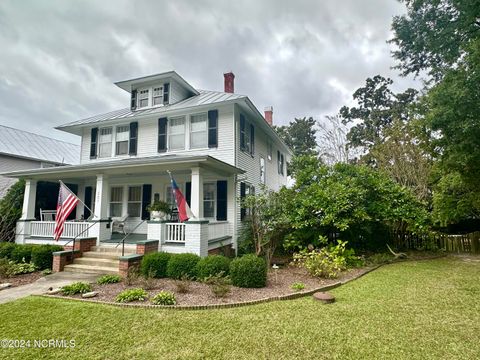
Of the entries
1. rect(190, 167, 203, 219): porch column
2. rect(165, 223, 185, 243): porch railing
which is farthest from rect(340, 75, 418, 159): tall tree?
rect(165, 223, 185, 243): porch railing

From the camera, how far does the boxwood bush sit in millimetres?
7055

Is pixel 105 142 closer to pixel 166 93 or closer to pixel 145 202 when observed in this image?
pixel 166 93

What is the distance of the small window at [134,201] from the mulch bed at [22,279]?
439 centimetres

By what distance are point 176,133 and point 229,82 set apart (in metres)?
4.75

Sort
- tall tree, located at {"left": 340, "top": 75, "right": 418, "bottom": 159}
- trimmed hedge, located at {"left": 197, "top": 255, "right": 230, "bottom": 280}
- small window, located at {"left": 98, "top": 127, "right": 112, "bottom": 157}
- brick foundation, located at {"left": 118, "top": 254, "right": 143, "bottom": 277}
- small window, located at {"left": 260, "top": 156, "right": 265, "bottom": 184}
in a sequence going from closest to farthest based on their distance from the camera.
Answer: trimmed hedge, located at {"left": 197, "top": 255, "right": 230, "bottom": 280} < brick foundation, located at {"left": 118, "top": 254, "right": 143, "bottom": 277} < small window, located at {"left": 98, "top": 127, "right": 112, "bottom": 157} < small window, located at {"left": 260, "top": 156, "right": 265, "bottom": 184} < tall tree, located at {"left": 340, "top": 75, "right": 418, "bottom": 159}

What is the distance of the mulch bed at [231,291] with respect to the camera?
541 cm

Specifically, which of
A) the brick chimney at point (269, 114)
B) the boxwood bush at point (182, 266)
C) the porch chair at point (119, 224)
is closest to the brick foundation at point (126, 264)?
the boxwood bush at point (182, 266)

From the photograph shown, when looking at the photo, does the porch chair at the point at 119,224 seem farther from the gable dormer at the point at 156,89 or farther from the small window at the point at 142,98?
the small window at the point at 142,98

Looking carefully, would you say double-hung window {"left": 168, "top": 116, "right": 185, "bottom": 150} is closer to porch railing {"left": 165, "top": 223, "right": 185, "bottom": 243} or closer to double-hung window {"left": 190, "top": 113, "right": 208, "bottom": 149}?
double-hung window {"left": 190, "top": 113, "right": 208, "bottom": 149}

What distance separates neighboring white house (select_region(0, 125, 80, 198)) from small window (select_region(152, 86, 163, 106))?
10.5 metres

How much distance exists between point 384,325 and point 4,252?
11.6 metres

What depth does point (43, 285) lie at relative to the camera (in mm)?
6645

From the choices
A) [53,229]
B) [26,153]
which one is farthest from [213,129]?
[26,153]

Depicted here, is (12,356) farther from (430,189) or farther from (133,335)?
(430,189)
